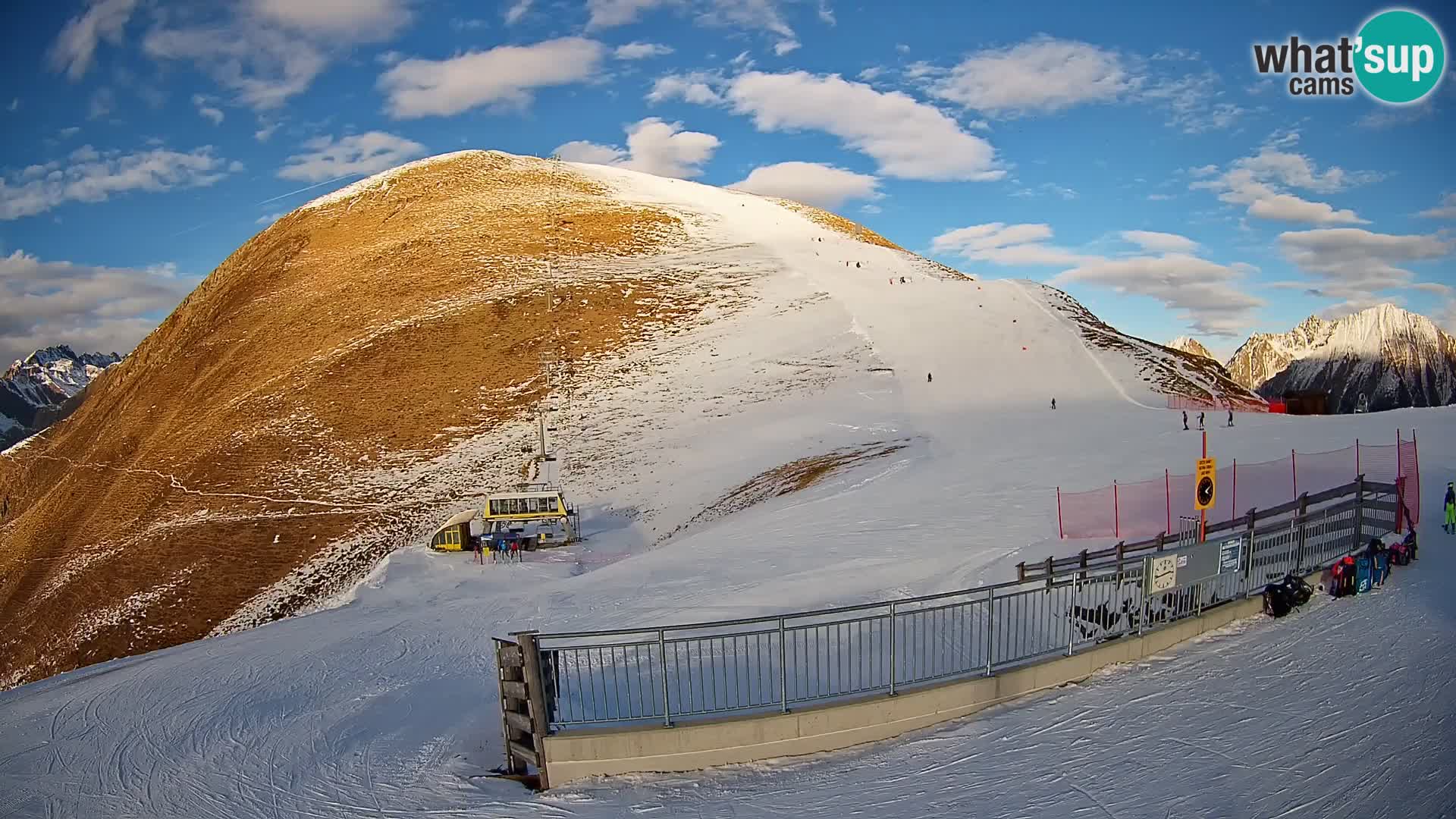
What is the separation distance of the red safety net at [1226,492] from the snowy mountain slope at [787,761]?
0.89 meters

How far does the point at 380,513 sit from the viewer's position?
41500 millimetres

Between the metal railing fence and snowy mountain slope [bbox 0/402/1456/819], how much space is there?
2.24ft

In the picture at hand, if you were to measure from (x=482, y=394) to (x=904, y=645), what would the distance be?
148ft

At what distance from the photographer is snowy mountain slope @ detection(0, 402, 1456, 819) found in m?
8.05

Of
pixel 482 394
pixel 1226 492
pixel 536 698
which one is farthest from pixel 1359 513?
pixel 482 394

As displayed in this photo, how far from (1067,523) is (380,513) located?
33.0 m

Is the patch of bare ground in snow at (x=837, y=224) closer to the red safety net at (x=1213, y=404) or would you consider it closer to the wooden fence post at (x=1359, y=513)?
the red safety net at (x=1213, y=404)

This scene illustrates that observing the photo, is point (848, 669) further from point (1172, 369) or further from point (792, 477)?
point (1172, 369)

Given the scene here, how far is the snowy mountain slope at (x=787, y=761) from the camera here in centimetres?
805

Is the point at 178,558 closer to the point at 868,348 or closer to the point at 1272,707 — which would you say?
the point at 868,348

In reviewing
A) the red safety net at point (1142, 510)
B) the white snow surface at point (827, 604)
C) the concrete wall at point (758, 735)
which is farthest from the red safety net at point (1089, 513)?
the concrete wall at point (758, 735)

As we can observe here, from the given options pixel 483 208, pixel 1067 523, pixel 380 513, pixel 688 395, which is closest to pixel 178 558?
pixel 380 513

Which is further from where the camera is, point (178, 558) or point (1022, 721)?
point (178, 558)

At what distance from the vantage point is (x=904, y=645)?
11.2m
